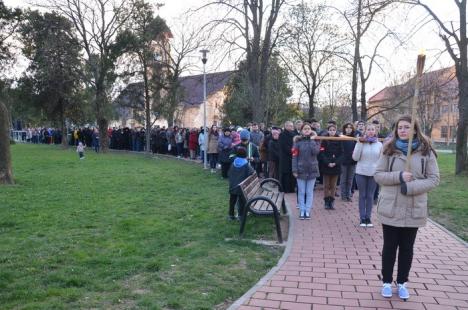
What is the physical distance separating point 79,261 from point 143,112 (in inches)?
1005

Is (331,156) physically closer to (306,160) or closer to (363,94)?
(306,160)

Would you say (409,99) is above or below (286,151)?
above

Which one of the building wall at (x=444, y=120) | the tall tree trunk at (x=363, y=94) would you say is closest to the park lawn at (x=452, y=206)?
the tall tree trunk at (x=363, y=94)

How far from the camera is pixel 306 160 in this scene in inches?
326

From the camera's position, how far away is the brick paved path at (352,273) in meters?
4.40

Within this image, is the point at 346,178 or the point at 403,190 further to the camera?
the point at 346,178

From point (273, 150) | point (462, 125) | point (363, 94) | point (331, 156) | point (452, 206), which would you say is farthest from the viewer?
point (363, 94)

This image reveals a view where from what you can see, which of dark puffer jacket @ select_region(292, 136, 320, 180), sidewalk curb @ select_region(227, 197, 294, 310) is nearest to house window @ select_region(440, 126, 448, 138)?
dark puffer jacket @ select_region(292, 136, 320, 180)

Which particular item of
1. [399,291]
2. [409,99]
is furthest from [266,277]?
[409,99]

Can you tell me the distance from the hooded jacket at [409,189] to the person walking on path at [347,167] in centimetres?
575

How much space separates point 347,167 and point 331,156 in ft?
2.97

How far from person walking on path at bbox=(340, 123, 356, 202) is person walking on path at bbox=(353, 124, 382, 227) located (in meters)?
2.01

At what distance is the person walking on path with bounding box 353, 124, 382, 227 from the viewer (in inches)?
304

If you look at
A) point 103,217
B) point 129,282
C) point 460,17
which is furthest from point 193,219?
point 460,17
